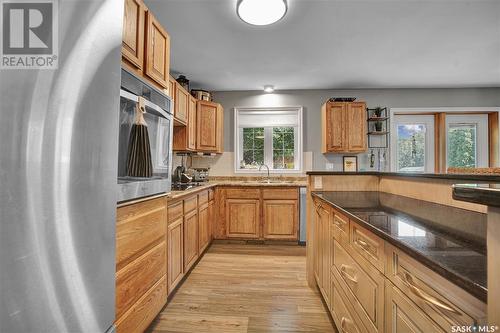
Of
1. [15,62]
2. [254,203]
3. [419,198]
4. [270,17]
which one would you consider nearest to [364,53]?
[270,17]

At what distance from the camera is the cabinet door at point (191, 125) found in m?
3.26

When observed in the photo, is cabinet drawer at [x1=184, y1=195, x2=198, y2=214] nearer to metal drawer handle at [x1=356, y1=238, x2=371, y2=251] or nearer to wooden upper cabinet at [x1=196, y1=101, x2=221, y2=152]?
wooden upper cabinet at [x1=196, y1=101, x2=221, y2=152]

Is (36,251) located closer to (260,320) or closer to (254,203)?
(260,320)

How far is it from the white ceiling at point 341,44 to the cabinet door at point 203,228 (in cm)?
194

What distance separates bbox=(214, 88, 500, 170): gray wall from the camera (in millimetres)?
4020

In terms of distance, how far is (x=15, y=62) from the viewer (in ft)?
1.42

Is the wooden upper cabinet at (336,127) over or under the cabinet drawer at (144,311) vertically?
over

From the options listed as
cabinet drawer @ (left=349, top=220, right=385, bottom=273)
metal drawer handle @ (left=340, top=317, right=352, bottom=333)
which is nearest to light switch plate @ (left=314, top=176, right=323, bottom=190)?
cabinet drawer @ (left=349, top=220, right=385, bottom=273)

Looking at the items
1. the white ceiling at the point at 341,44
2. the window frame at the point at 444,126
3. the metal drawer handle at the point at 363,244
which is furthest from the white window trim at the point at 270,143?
the metal drawer handle at the point at 363,244

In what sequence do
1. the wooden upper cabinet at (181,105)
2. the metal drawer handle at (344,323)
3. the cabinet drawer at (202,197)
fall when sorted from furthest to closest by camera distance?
the wooden upper cabinet at (181,105) < the cabinet drawer at (202,197) < the metal drawer handle at (344,323)

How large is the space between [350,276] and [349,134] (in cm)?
299

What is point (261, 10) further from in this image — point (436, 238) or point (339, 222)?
point (436, 238)

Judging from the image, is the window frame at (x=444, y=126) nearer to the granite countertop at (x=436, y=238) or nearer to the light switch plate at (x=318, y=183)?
the light switch plate at (x=318, y=183)

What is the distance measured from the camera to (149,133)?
1.41 meters
